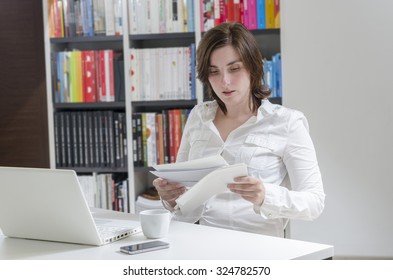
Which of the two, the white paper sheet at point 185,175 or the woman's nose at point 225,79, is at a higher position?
the woman's nose at point 225,79

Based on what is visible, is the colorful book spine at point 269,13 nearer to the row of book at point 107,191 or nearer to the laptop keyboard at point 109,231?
the row of book at point 107,191

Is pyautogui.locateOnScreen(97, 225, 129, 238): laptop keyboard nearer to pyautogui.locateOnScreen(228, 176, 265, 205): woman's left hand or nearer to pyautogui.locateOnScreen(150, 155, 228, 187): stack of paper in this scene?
pyautogui.locateOnScreen(150, 155, 228, 187): stack of paper

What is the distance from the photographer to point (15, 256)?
1544 millimetres

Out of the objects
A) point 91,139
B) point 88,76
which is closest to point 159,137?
point 91,139

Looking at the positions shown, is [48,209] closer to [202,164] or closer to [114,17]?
[202,164]

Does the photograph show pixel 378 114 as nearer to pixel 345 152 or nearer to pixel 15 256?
pixel 345 152

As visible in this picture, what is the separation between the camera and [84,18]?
11.5ft

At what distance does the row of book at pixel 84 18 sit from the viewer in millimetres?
3473

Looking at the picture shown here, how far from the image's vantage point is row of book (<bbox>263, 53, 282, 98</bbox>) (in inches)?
130

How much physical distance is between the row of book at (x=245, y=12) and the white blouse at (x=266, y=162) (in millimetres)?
1210

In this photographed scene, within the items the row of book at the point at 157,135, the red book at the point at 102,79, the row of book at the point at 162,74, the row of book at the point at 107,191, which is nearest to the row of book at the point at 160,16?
the row of book at the point at 162,74

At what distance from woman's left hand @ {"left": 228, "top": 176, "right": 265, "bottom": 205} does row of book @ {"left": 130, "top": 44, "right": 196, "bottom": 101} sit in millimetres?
1691

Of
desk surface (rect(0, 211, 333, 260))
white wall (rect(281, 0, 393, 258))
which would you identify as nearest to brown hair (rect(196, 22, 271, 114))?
desk surface (rect(0, 211, 333, 260))
